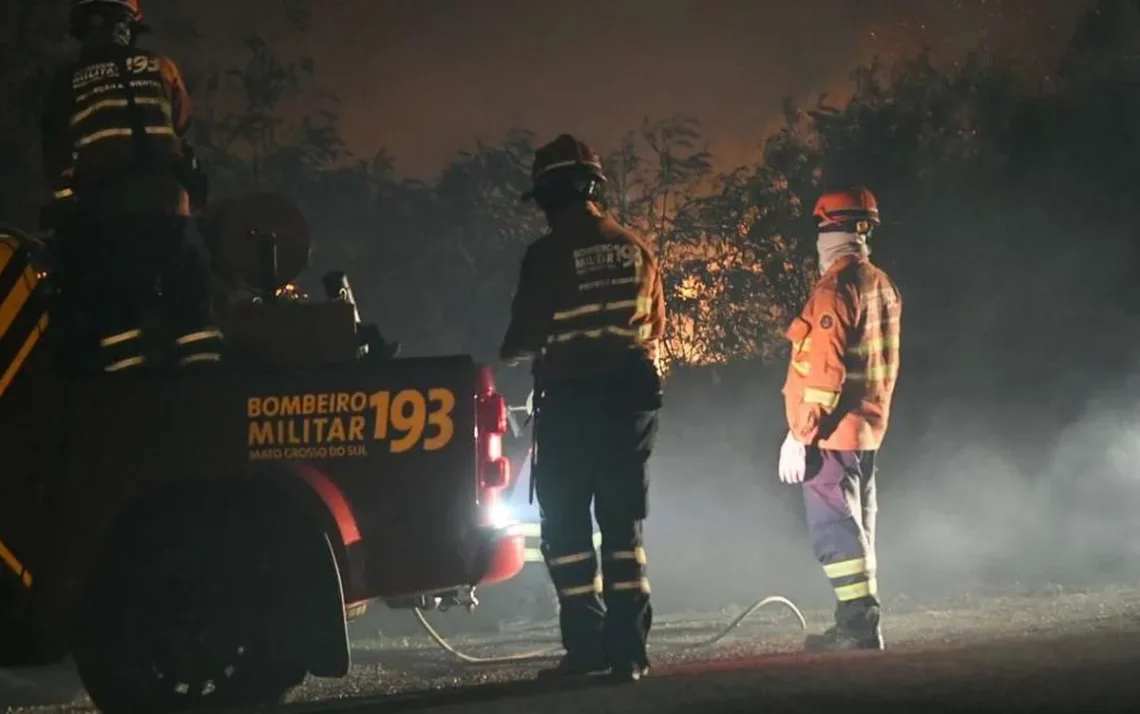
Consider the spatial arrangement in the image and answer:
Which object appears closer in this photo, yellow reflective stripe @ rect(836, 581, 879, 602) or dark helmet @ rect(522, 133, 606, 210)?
dark helmet @ rect(522, 133, 606, 210)

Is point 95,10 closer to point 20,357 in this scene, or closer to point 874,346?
point 20,357

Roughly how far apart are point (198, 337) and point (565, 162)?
172cm

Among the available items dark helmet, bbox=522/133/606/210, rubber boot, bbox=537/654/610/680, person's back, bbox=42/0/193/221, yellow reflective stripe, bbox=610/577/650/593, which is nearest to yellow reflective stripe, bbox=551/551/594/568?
yellow reflective stripe, bbox=610/577/650/593

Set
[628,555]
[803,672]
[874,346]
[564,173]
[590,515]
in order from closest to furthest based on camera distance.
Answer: [803,672], [628,555], [590,515], [564,173], [874,346]

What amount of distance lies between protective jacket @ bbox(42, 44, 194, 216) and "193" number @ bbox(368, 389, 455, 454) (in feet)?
5.03

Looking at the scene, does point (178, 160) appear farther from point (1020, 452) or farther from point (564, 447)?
point (1020, 452)

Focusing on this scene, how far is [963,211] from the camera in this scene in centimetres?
1263

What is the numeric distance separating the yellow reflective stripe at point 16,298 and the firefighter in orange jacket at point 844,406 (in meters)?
3.65

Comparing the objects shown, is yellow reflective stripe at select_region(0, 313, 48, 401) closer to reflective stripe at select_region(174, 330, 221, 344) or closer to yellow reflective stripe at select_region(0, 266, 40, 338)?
yellow reflective stripe at select_region(0, 266, 40, 338)

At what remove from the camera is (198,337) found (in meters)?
5.60

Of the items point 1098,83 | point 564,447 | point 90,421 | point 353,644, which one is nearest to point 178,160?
point 90,421

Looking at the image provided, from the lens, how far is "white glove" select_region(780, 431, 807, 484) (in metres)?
6.82

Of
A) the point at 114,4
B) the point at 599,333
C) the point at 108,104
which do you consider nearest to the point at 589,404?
the point at 599,333

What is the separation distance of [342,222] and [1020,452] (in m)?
7.03
